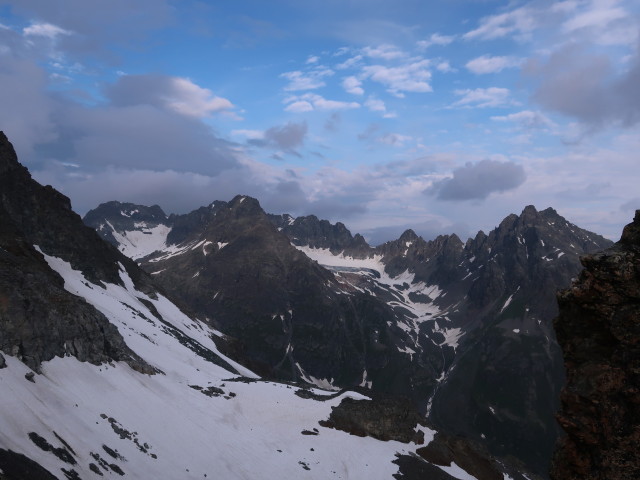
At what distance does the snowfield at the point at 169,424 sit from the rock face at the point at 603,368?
23.1 m

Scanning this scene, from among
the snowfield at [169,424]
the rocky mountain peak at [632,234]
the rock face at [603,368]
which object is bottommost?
the snowfield at [169,424]

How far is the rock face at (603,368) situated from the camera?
1514 centimetres

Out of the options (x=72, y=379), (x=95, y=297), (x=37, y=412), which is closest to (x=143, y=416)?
(x=72, y=379)

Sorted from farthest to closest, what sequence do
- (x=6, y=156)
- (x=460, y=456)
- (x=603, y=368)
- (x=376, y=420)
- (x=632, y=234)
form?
(x=6, y=156) → (x=460, y=456) → (x=376, y=420) → (x=632, y=234) → (x=603, y=368)

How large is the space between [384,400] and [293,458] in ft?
68.1

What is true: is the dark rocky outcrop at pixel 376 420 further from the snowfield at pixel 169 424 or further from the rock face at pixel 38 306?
the rock face at pixel 38 306

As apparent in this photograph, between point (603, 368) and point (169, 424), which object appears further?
point (169, 424)

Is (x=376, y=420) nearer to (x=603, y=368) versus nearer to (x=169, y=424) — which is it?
(x=169, y=424)

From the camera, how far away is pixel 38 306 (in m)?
40.2

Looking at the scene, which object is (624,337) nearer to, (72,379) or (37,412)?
(37,412)

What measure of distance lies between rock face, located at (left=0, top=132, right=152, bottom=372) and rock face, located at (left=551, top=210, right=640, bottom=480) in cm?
3550

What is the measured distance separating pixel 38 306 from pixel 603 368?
42.5 meters

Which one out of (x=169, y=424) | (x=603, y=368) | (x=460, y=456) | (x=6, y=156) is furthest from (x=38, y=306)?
(x=6, y=156)

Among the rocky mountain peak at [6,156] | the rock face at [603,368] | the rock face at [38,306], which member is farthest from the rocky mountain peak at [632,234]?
the rocky mountain peak at [6,156]
